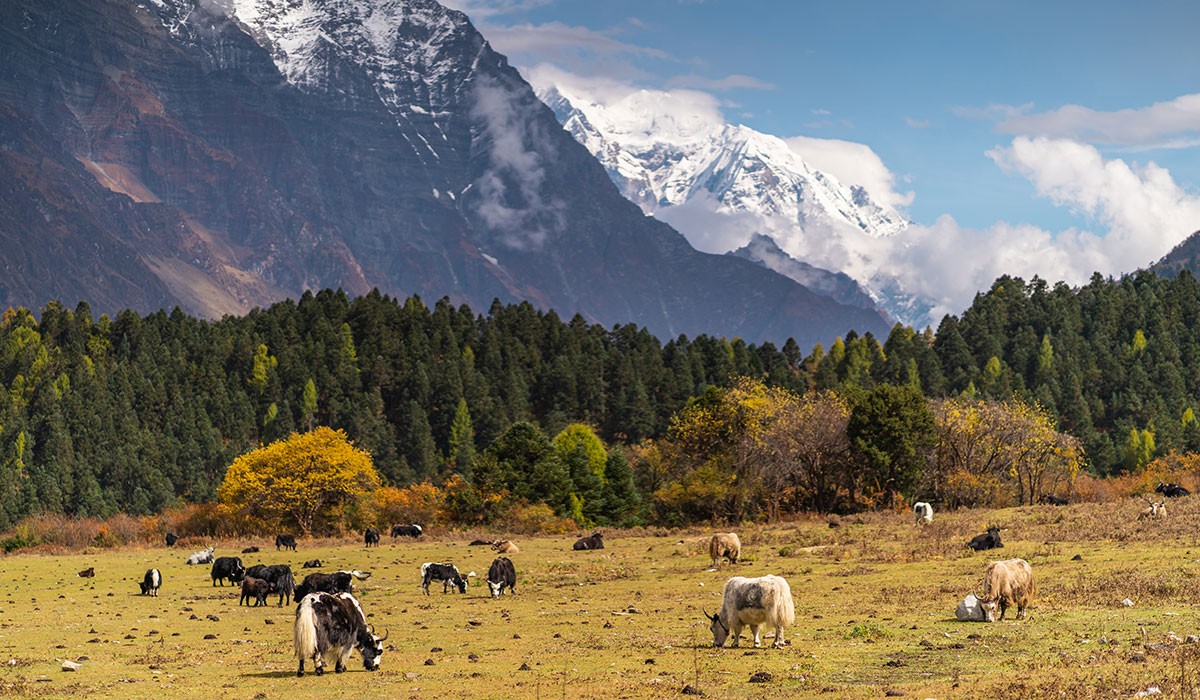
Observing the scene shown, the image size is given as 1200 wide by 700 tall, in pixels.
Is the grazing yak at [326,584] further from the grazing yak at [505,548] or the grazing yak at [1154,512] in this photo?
the grazing yak at [1154,512]

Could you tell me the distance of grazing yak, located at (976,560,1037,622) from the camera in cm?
3225

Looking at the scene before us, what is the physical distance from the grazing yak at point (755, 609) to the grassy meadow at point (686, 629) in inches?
27.6

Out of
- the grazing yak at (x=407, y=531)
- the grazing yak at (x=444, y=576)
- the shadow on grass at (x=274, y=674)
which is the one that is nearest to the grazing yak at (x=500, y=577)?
the grazing yak at (x=444, y=576)

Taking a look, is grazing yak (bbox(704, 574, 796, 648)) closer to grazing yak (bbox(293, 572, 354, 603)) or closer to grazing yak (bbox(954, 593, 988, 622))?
grazing yak (bbox(954, 593, 988, 622))

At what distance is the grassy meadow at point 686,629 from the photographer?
24812 millimetres

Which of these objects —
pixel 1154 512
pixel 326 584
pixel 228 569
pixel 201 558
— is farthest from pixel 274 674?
pixel 1154 512

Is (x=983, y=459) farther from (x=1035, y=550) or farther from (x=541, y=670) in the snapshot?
(x=541, y=670)

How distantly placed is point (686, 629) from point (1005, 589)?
29.4 feet

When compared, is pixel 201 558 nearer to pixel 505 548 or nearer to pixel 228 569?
pixel 228 569

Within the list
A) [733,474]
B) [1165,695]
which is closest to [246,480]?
[733,474]

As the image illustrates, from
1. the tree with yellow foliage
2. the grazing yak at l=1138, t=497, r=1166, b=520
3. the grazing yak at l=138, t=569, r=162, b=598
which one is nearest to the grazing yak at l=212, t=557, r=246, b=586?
the grazing yak at l=138, t=569, r=162, b=598

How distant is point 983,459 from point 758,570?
54.8 m

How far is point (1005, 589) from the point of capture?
32.4 meters

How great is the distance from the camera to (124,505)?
19262cm
